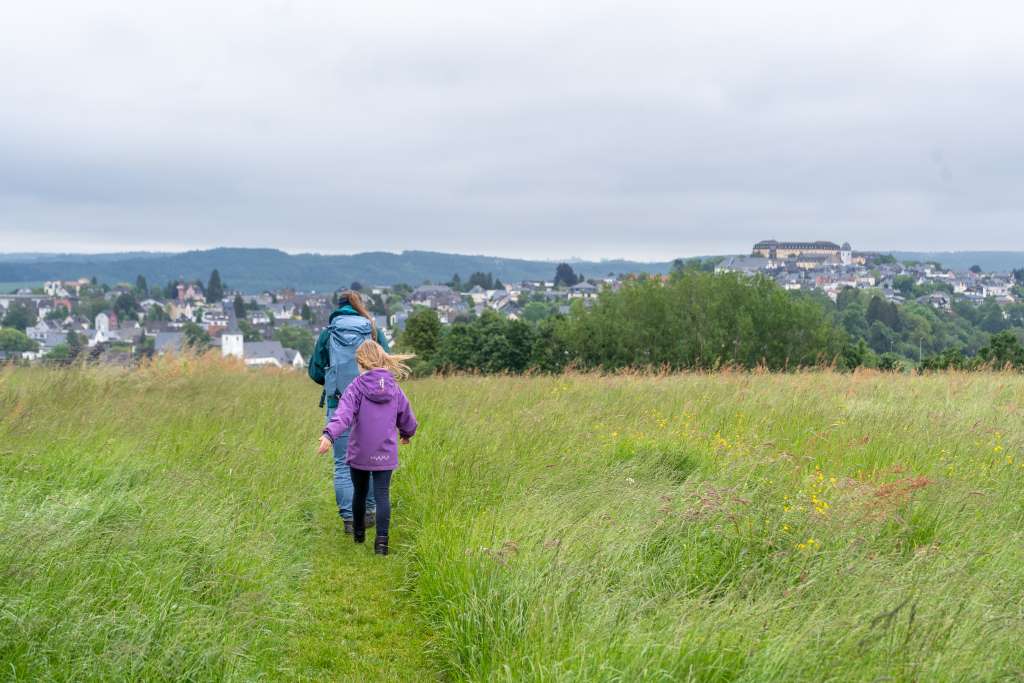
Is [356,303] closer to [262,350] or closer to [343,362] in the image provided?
[343,362]

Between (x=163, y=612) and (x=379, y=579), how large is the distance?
1.78m

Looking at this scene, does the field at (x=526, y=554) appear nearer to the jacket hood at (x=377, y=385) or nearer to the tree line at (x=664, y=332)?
the jacket hood at (x=377, y=385)

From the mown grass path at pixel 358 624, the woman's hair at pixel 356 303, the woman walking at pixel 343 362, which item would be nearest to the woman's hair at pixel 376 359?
the woman walking at pixel 343 362

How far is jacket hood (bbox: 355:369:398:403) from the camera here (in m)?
5.66

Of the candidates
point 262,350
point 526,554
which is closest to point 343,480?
point 526,554

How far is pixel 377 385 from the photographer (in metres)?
5.68

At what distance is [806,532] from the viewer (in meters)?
4.55

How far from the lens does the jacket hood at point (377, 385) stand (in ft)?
18.6

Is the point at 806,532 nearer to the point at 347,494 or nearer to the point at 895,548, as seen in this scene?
the point at 895,548

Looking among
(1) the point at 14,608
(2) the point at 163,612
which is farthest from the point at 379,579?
(1) the point at 14,608

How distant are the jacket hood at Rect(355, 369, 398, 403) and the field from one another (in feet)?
3.16

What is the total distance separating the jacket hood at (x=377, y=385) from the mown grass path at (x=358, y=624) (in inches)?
46.4

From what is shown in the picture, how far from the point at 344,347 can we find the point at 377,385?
99cm

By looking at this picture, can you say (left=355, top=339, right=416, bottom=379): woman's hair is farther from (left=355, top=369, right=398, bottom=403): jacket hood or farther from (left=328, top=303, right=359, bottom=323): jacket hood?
(left=328, top=303, right=359, bottom=323): jacket hood
